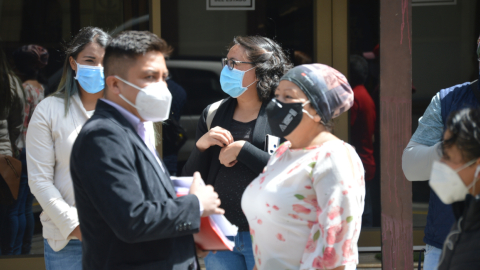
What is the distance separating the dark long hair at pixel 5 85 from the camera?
449cm

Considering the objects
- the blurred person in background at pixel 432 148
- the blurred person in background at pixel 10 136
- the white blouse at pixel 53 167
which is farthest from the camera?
the blurred person in background at pixel 10 136

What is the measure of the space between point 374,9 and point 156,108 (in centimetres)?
341

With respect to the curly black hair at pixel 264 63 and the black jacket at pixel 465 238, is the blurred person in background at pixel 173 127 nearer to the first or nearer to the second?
the curly black hair at pixel 264 63

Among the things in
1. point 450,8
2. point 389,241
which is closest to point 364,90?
point 450,8

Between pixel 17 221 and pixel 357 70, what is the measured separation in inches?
140

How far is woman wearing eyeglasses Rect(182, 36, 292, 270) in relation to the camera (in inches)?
103

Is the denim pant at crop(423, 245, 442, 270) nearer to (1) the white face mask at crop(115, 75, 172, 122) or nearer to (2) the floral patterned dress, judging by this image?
(2) the floral patterned dress

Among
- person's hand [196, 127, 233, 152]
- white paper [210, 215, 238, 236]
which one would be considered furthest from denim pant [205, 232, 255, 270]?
white paper [210, 215, 238, 236]

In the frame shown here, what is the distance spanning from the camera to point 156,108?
1.94m

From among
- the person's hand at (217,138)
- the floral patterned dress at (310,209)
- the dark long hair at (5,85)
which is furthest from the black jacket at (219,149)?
the dark long hair at (5,85)

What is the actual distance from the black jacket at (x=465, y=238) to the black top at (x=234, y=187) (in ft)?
4.08

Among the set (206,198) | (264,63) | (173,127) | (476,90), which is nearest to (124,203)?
(206,198)

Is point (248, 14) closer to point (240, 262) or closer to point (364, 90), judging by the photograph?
point (364, 90)

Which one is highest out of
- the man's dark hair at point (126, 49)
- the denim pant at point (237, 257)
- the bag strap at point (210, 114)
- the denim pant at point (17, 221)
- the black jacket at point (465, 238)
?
the man's dark hair at point (126, 49)
